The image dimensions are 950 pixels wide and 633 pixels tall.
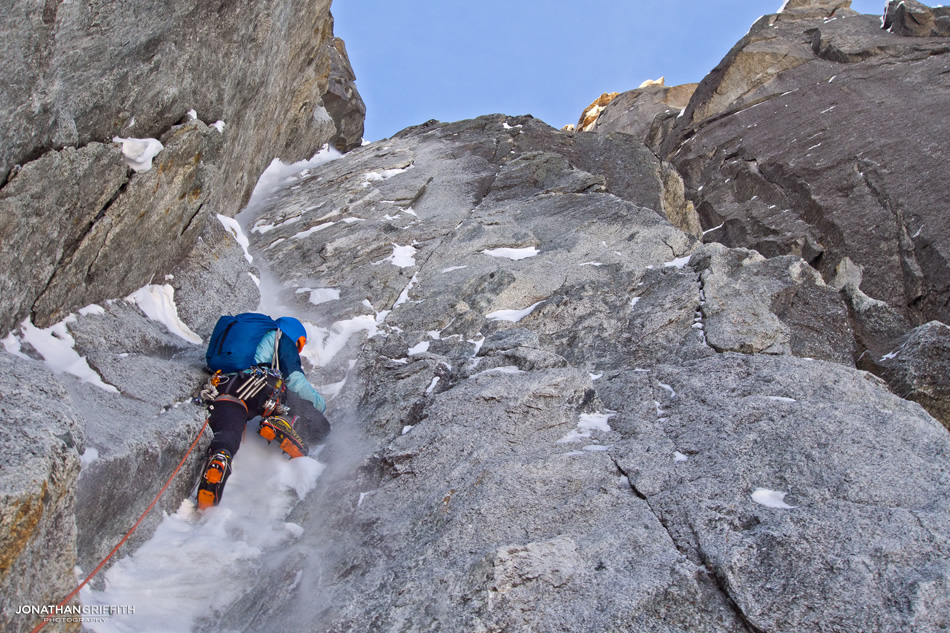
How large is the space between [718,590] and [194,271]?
8.74 metres

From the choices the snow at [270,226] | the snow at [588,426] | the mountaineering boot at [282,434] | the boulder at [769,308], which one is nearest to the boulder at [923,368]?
the boulder at [769,308]

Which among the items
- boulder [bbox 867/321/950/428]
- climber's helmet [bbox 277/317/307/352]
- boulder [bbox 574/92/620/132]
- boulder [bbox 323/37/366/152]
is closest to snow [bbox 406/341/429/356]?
climber's helmet [bbox 277/317/307/352]

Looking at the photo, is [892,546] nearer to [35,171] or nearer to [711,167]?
[35,171]

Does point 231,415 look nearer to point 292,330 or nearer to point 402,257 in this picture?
point 292,330

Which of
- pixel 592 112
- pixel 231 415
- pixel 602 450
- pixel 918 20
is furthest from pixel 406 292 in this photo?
pixel 592 112

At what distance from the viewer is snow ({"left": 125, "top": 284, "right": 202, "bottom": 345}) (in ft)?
29.0

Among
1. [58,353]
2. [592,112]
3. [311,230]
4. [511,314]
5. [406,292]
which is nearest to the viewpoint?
[58,353]

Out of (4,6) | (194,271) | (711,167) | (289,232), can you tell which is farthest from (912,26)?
(4,6)

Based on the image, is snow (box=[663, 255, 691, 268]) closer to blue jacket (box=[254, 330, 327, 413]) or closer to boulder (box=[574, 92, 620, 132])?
blue jacket (box=[254, 330, 327, 413])

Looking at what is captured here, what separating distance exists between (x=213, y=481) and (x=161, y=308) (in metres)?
3.59

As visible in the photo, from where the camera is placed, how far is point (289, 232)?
47.5 feet

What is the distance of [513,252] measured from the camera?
12.2 metres

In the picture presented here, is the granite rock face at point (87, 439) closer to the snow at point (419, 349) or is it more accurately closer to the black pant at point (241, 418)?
the black pant at point (241, 418)

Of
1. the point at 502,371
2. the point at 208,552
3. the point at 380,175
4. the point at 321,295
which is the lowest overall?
the point at 208,552
